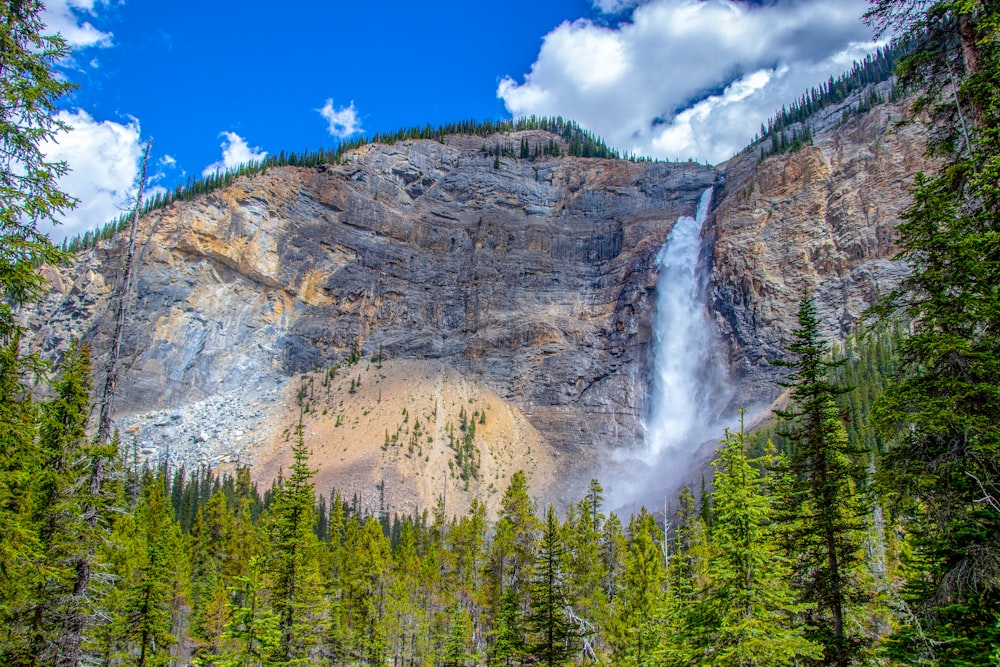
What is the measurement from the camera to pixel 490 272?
467 feet

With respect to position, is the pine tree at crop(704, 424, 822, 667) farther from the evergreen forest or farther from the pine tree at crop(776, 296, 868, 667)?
the pine tree at crop(776, 296, 868, 667)

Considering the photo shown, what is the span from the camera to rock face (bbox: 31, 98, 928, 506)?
10712 centimetres

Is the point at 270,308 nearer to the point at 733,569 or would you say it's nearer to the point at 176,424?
the point at 176,424

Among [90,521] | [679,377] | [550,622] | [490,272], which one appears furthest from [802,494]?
[490,272]

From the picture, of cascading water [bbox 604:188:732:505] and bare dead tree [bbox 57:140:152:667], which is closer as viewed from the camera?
bare dead tree [bbox 57:140:152:667]

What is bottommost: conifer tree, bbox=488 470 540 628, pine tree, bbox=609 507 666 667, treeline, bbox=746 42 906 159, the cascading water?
pine tree, bbox=609 507 666 667

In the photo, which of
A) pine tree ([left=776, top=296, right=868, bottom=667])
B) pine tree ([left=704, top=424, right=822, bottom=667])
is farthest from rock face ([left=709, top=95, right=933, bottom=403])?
pine tree ([left=704, top=424, right=822, bottom=667])

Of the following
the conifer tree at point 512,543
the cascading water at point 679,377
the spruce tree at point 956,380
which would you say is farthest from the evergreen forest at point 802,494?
the cascading water at point 679,377

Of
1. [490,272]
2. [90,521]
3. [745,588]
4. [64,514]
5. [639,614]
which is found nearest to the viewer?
[745,588]

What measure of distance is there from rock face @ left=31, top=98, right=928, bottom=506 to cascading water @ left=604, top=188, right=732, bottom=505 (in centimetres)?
322

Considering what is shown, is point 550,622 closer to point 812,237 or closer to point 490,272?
point 812,237

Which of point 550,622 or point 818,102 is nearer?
point 550,622

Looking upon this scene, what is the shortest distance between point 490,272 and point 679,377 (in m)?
49.0

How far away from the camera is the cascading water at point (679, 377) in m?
103
